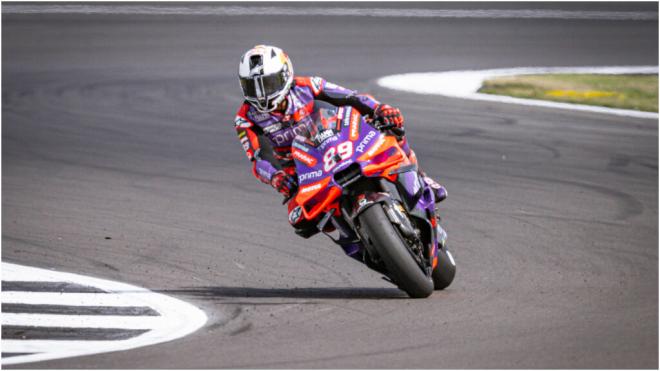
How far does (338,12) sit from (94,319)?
2311 centimetres

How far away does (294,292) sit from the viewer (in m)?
8.36

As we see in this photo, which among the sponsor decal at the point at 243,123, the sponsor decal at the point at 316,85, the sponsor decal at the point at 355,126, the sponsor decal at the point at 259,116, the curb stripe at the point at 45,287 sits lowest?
the curb stripe at the point at 45,287

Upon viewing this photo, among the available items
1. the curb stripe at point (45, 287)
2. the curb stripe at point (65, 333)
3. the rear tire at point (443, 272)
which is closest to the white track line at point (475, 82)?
the rear tire at point (443, 272)

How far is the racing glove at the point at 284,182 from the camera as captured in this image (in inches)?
313

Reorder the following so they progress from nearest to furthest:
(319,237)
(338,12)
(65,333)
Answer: (65,333) → (319,237) → (338,12)

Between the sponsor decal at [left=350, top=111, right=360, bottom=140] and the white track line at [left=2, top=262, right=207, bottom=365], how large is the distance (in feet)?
4.94

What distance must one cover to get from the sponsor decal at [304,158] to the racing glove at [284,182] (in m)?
0.15

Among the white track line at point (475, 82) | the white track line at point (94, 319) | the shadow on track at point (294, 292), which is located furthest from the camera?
the white track line at point (475, 82)

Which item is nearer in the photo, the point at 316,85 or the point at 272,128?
the point at 272,128

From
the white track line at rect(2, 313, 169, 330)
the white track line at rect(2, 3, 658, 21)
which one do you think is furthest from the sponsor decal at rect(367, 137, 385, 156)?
the white track line at rect(2, 3, 658, 21)

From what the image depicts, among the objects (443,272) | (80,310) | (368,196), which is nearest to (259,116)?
(368,196)

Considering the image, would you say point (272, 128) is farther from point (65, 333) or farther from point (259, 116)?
point (65, 333)

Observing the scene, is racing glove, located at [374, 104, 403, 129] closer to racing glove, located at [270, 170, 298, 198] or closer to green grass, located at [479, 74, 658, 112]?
racing glove, located at [270, 170, 298, 198]

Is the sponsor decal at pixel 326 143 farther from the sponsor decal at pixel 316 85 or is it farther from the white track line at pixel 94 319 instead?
the white track line at pixel 94 319
